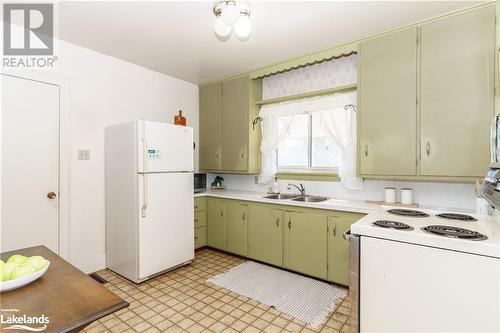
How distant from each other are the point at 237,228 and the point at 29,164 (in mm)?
2347

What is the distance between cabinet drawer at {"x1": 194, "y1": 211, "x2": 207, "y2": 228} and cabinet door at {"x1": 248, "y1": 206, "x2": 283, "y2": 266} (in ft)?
2.62

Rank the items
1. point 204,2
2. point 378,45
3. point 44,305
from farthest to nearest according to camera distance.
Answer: point 378,45, point 204,2, point 44,305

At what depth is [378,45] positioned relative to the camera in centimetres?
249

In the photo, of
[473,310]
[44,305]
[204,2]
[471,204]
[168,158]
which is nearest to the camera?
[44,305]

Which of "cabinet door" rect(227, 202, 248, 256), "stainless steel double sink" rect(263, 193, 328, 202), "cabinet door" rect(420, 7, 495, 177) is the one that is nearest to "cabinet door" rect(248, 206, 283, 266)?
"cabinet door" rect(227, 202, 248, 256)

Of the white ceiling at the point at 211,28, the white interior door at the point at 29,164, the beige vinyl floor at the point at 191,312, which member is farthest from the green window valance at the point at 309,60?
the beige vinyl floor at the point at 191,312

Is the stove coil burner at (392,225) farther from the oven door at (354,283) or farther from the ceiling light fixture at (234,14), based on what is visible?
the ceiling light fixture at (234,14)

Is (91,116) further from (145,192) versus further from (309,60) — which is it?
(309,60)

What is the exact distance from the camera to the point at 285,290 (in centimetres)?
254

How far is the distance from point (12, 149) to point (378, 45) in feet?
12.0

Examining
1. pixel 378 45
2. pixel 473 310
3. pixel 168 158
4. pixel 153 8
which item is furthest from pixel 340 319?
pixel 153 8

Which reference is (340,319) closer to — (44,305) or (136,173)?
(44,305)

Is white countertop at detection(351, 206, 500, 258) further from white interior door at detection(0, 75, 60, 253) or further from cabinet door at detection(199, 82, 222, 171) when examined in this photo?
white interior door at detection(0, 75, 60, 253)

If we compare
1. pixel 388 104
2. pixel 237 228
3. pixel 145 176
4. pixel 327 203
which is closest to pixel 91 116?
A: pixel 145 176
